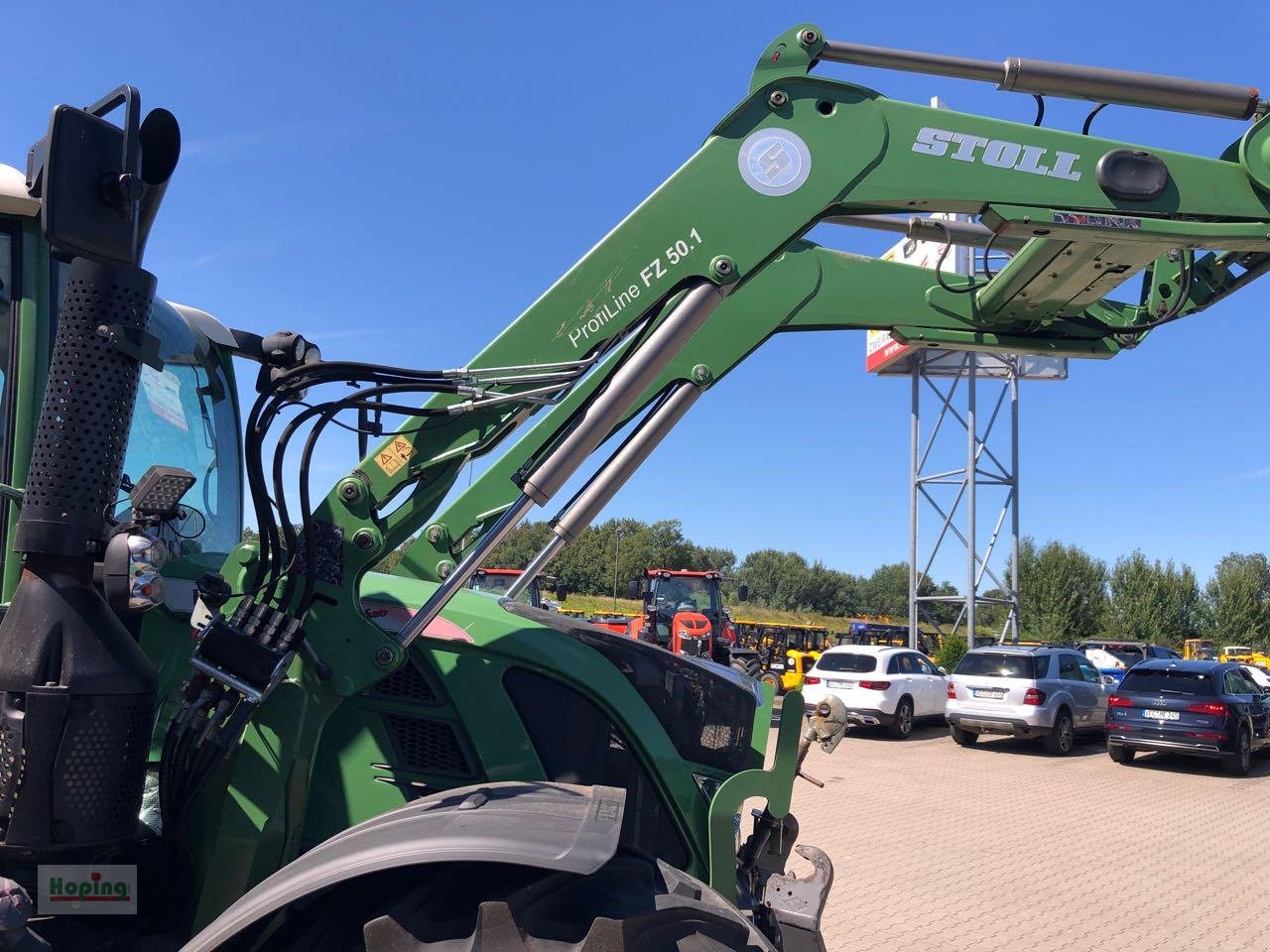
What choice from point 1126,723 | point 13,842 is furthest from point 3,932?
point 1126,723

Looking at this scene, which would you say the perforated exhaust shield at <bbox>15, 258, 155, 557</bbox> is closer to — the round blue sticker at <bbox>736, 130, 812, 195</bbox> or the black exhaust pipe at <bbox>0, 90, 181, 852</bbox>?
the black exhaust pipe at <bbox>0, 90, 181, 852</bbox>

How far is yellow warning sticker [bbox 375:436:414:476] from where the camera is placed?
303 cm

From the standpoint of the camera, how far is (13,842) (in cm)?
247

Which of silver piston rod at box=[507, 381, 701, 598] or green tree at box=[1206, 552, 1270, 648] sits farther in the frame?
green tree at box=[1206, 552, 1270, 648]

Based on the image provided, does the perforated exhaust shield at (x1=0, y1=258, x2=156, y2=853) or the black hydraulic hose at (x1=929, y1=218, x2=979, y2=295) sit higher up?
the black hydraulic hose at (x1=929, y1=218, x2=979, y2=295)

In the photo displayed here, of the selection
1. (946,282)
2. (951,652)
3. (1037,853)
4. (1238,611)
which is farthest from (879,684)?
(1238,611)

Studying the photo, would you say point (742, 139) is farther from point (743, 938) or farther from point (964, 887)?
point (964, 887)

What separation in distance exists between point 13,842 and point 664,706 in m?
1.92

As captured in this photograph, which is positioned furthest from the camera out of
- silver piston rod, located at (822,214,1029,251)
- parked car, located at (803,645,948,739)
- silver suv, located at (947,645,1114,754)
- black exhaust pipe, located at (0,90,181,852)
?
parked car, located at (803,645,948,739)

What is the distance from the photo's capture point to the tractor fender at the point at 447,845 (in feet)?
7.41

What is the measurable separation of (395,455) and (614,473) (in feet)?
2.31

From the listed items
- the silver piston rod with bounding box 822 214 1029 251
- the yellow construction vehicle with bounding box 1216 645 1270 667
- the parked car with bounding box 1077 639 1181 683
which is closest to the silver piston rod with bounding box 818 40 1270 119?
the silver piston rod with bounding box 822 214 1029 251

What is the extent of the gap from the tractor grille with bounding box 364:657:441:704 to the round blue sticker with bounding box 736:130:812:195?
1.91 m

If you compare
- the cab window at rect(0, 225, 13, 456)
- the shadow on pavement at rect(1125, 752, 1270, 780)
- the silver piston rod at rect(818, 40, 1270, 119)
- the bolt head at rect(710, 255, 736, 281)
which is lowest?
the shadow on pavement at rect(1125, 752, 1270, 780)
